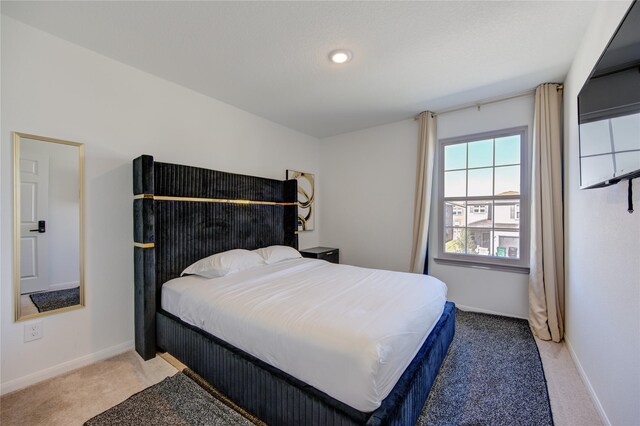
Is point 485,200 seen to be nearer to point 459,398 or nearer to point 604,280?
point 604,280

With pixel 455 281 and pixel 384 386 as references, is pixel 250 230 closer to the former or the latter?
pixel 384 386

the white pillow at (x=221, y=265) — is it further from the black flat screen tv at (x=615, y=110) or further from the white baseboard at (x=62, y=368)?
the black flat screen tv at (x=615, y=110)

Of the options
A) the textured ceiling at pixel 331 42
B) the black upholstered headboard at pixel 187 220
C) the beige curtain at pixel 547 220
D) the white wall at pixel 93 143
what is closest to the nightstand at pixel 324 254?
the black upholstered headboard at pixel 187 220

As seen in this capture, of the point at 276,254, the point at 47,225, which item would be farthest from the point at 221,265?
the point at 47,225

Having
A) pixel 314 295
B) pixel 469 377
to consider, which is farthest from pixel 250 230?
pixel 469 377

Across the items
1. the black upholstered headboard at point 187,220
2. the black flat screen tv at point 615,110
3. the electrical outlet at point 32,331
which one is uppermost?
the black flat screen tv at point 615,110

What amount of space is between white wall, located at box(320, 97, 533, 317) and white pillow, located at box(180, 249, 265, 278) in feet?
6.57

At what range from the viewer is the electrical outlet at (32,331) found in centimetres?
183

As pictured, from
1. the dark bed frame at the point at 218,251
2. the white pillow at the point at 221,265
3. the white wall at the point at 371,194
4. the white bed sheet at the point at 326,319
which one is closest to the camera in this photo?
the white bed sheet at the point at 326,319

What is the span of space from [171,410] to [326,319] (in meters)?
1.17

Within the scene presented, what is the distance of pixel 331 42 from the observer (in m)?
2.01

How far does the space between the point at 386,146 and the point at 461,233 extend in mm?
1625

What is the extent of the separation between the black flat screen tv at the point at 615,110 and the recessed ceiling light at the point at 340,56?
1581mm

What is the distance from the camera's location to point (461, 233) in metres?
3.34
